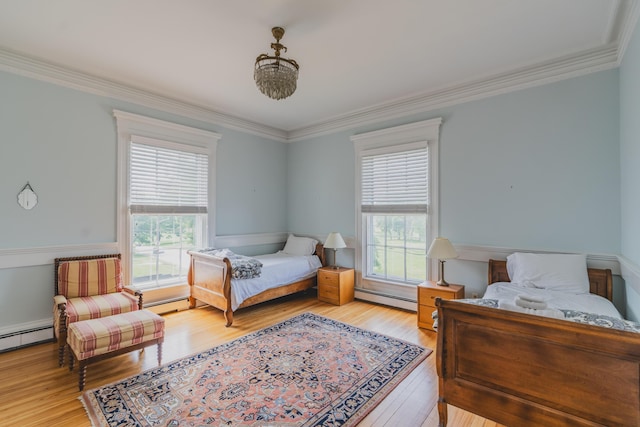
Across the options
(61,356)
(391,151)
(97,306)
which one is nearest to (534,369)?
(391,151)

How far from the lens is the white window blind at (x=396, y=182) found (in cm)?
414

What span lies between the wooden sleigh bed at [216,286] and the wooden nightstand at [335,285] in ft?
1.30

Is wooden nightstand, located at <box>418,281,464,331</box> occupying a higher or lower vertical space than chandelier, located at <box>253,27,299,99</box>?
A: lower

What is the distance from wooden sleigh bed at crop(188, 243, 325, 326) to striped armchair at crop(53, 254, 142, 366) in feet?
2.95

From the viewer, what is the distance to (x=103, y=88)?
356 cm

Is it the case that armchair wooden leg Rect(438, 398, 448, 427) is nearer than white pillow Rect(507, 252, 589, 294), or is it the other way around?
armchair wooden leg Rect(438, 398, 448, 427)

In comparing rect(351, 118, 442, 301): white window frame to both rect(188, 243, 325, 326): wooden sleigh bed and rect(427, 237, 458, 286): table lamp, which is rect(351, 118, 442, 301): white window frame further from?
rect(188, 243, 325, 326): wooden sleigh bed

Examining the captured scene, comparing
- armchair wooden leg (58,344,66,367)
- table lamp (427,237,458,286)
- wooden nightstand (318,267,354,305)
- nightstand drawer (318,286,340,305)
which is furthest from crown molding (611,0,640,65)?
armchair wooden leg (58,344,66,367)

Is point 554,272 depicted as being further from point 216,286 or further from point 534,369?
point 216,286

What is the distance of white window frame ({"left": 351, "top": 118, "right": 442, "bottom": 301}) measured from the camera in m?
4.02

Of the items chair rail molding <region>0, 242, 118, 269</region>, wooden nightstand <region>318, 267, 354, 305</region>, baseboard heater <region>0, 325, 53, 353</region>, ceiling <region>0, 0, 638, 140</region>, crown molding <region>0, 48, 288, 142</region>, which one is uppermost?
ceiling <region>0, 0, 638, 140</region>

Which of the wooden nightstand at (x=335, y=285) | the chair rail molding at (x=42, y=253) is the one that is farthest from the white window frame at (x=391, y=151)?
the chair rail molding at (x=42, y=253)

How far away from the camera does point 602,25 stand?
2.58 meters

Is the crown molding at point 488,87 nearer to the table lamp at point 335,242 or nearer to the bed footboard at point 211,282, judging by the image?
the table lamp at point 335,242
